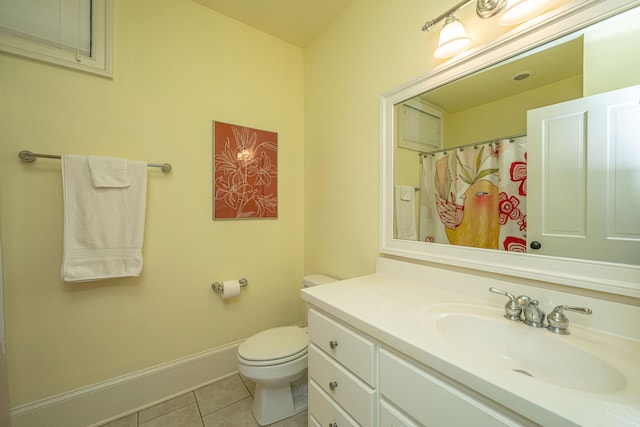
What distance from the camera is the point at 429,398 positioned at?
66cm

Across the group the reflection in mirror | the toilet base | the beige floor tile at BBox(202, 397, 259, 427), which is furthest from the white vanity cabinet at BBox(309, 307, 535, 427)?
the reflection in mirror

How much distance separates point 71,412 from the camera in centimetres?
132

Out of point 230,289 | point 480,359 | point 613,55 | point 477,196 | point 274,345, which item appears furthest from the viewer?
point 230,289

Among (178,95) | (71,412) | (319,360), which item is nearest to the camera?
(319,360)

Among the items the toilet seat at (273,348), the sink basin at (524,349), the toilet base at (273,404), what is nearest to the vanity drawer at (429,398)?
the sink basin at (524,349)

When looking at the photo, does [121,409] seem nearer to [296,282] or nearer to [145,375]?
[145,375]

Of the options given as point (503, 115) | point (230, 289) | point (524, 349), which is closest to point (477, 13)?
point (503, 115)

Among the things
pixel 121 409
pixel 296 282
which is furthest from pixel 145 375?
pixel 296 282

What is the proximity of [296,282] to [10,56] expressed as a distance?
2123 millimetres

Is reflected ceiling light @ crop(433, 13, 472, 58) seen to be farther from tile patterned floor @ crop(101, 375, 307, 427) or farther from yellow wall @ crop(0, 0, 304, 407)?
tile patterned floor @ crop(101, 375, 307, 427)

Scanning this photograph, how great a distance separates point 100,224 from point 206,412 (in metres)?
1.24

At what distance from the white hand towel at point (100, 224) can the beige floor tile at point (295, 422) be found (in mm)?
1165

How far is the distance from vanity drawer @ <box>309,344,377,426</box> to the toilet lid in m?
0.26

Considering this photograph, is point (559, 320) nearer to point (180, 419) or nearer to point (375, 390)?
point (375, 390)
